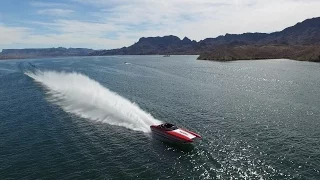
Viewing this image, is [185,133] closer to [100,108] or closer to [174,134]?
[174,134]

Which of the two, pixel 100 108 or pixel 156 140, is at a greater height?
pixel 100 108

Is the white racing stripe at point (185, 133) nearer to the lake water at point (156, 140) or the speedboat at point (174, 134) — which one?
the speedboat at point (174, 134)

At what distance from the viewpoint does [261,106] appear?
75875 millimetres

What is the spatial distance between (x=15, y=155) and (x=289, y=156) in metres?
42.6

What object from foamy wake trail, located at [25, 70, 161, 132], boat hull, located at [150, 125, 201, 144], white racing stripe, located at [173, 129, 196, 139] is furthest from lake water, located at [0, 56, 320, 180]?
white racing stripe, located at [173, 129, 196, 139]

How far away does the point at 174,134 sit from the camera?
51469 mm

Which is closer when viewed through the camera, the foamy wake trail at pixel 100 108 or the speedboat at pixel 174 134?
the speedboat at pixel 174 134

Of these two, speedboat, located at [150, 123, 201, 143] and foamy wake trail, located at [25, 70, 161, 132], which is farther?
foamy wake trail, located at [25, 70, 161, 132]

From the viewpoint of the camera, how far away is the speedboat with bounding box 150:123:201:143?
163 feet

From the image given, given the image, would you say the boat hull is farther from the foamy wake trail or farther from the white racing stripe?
the foamy wake trail

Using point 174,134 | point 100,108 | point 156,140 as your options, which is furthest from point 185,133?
point 100,108

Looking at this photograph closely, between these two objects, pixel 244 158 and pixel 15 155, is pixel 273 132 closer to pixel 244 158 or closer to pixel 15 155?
pixel 244 158

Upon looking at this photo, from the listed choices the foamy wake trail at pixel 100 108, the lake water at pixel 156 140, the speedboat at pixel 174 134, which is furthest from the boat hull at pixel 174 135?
the foamy wake trail at pixel 100 108

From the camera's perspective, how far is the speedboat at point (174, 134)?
49.6 metres
